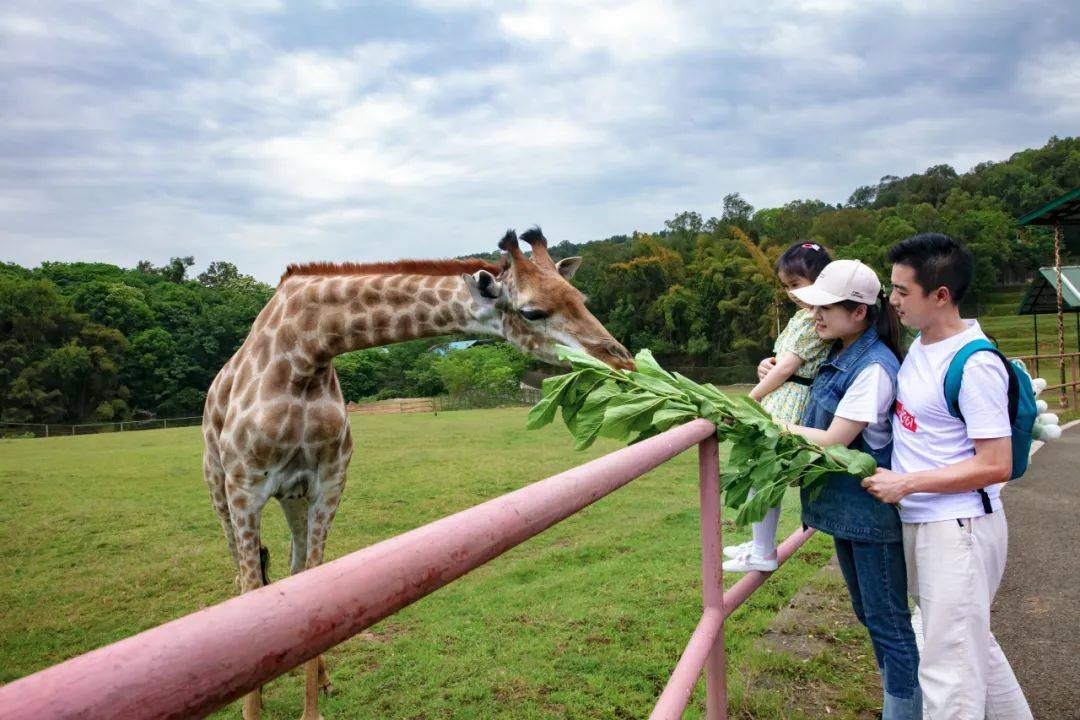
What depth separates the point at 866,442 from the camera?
2316 millimetres

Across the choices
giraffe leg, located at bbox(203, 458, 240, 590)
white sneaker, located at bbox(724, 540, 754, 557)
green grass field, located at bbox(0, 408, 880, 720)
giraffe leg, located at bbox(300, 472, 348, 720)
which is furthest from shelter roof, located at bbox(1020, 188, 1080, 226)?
giraffe leg, located at bbox(203, 458, 240, 590)

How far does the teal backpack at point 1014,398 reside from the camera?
1964 mm

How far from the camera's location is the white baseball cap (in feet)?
7.33

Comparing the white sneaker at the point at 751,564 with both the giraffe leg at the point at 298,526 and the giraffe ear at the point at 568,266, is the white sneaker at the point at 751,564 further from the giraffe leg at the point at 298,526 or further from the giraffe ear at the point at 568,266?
the giraffe leg at the point at 298,526

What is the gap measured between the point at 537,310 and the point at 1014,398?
5.93 feet

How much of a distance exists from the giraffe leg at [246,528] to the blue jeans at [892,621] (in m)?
2.54

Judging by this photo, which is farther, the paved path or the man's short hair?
the paved path

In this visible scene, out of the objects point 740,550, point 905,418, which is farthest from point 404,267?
point 905,418

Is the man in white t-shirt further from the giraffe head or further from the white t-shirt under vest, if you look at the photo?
the giraffe head

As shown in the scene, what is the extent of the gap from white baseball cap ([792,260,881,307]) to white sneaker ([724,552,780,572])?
3.57 ft

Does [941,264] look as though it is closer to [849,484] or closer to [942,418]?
[942,418]

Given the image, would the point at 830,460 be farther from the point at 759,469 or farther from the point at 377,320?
the point at 377,320

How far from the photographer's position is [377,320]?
10.9ft

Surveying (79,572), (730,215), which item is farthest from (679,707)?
(730,215)
